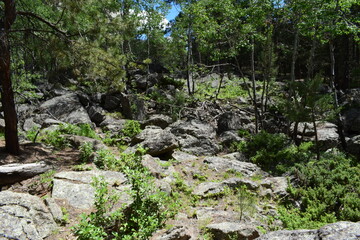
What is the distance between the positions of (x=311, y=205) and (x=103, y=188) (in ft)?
19.5

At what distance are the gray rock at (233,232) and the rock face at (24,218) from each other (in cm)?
292

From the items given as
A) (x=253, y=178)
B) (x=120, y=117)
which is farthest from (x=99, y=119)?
(x=253, y=178)

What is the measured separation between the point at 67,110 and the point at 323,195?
45.8 feet

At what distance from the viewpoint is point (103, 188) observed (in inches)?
168

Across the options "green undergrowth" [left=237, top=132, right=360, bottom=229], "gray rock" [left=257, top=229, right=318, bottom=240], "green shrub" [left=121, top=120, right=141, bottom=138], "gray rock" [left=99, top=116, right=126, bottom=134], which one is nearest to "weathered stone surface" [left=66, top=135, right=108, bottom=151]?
"green shrub" [left=121, top=120, right=141, bottom=138]

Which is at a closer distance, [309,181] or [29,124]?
[309,181]

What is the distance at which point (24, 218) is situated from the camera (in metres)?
3.94

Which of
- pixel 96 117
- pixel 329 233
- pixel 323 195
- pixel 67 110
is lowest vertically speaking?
pixel 323 195

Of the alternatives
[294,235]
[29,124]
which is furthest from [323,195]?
[29,124]

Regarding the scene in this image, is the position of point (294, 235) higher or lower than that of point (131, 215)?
higher

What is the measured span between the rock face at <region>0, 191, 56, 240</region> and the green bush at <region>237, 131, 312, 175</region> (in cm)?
838

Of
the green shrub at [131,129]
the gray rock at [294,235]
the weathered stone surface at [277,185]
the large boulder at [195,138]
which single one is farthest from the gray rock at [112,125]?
the gray rock at [294,235]

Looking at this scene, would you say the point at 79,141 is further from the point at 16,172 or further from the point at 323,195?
the point at 323,195

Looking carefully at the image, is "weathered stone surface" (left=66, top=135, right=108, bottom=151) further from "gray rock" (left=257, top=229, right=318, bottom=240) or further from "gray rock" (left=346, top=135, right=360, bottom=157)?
"gray rock" (left=346, top=135, right=360, bottom=157)
